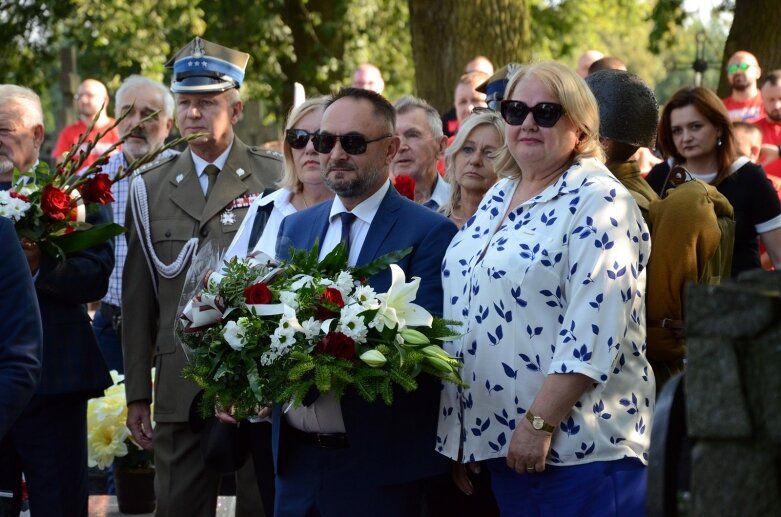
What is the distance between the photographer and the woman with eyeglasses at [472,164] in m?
6.19

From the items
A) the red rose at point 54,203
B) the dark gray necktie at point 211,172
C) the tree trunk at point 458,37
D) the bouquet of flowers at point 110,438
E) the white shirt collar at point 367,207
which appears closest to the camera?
the white shirt collar at point 367,207

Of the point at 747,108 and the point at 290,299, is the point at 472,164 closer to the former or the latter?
the point at 290,299

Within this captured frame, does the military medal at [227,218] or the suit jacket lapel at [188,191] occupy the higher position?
the suit jacket lapel at [188,191]

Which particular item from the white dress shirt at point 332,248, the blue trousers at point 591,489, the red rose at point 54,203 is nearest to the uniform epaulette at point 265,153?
the red rose at point 54,203

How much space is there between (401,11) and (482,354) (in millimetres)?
19428

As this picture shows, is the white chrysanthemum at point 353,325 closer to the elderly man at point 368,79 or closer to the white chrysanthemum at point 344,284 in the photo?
the white chrysanthemum at point 344,284

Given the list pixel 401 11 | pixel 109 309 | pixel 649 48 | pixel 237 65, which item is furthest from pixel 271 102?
pixel 237 65

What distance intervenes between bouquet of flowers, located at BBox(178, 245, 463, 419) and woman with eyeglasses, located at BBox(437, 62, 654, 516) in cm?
20

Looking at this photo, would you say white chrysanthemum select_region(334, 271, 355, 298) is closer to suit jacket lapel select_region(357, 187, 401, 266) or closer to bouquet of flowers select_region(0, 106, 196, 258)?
suit jacket lapel select_region(357, 187, 401, 266)

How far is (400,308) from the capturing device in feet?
14.1

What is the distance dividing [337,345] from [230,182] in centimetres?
232

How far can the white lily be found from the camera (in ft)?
13.9

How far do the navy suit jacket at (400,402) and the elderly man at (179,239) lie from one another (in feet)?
4.17

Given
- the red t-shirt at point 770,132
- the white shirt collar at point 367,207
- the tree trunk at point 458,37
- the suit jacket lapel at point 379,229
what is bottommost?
the suit jacket lapel at point 379,229
